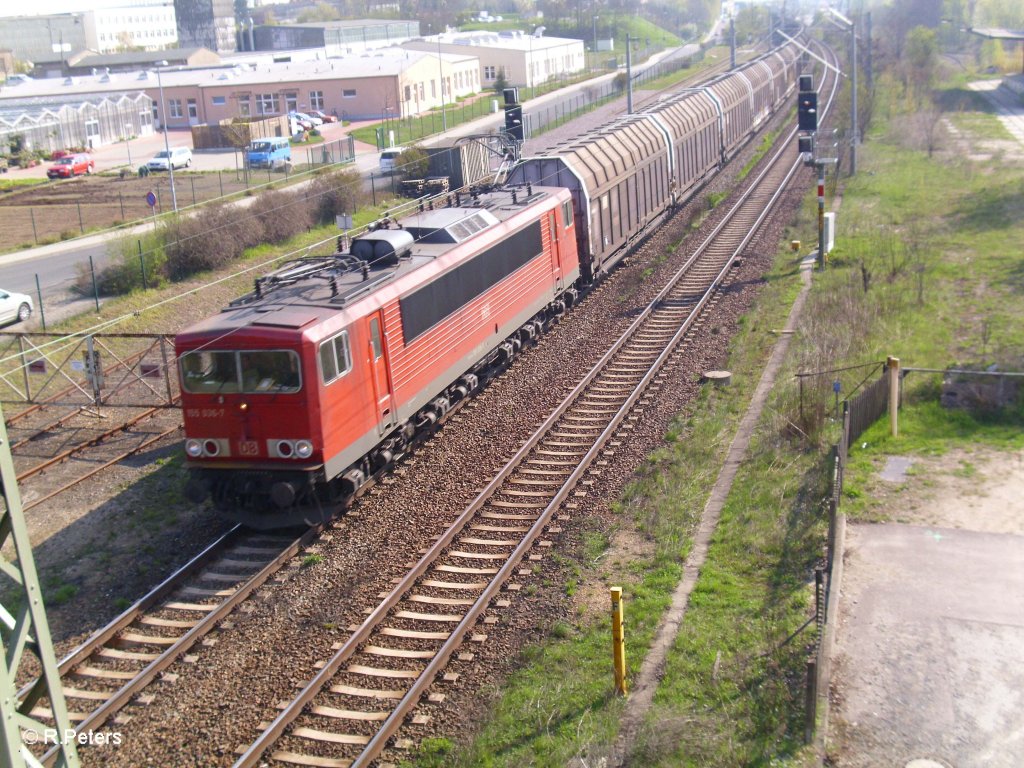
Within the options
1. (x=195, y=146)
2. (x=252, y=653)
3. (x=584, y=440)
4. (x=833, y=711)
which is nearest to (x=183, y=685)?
(x=252, y=653)

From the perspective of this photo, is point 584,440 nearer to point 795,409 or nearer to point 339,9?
point 795,409

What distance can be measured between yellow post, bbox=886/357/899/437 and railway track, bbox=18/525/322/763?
853 centimetres

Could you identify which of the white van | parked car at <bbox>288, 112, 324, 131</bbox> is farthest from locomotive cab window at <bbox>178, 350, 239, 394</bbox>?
parked car at <bbox>288, 112, 324, 131</bbox>

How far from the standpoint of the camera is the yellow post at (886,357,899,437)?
597 inches

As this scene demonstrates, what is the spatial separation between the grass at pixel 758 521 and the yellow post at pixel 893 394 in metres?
0.18

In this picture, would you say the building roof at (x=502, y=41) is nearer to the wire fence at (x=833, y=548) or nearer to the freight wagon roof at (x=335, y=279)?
the freight wagon roof at (x=335, y=279)

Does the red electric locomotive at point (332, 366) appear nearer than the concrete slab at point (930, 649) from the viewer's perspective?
No

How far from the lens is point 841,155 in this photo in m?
42.4

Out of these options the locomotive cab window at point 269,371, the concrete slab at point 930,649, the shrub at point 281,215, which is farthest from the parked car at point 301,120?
the concrete slab at point 930,649

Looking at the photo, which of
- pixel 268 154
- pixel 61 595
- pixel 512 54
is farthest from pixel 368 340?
pixel 512 54

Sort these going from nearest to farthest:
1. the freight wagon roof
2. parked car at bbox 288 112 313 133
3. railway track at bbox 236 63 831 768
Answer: railway track at bbox 236 63 831 768
the freight wagon roof
parked car at bbox 288 112 313 133

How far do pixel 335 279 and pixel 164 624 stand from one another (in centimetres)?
517

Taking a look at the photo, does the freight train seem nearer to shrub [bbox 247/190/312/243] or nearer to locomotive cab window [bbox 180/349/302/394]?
locomotive cab window [bbox 180/349/302/394]

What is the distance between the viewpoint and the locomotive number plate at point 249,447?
1277 centimetres
